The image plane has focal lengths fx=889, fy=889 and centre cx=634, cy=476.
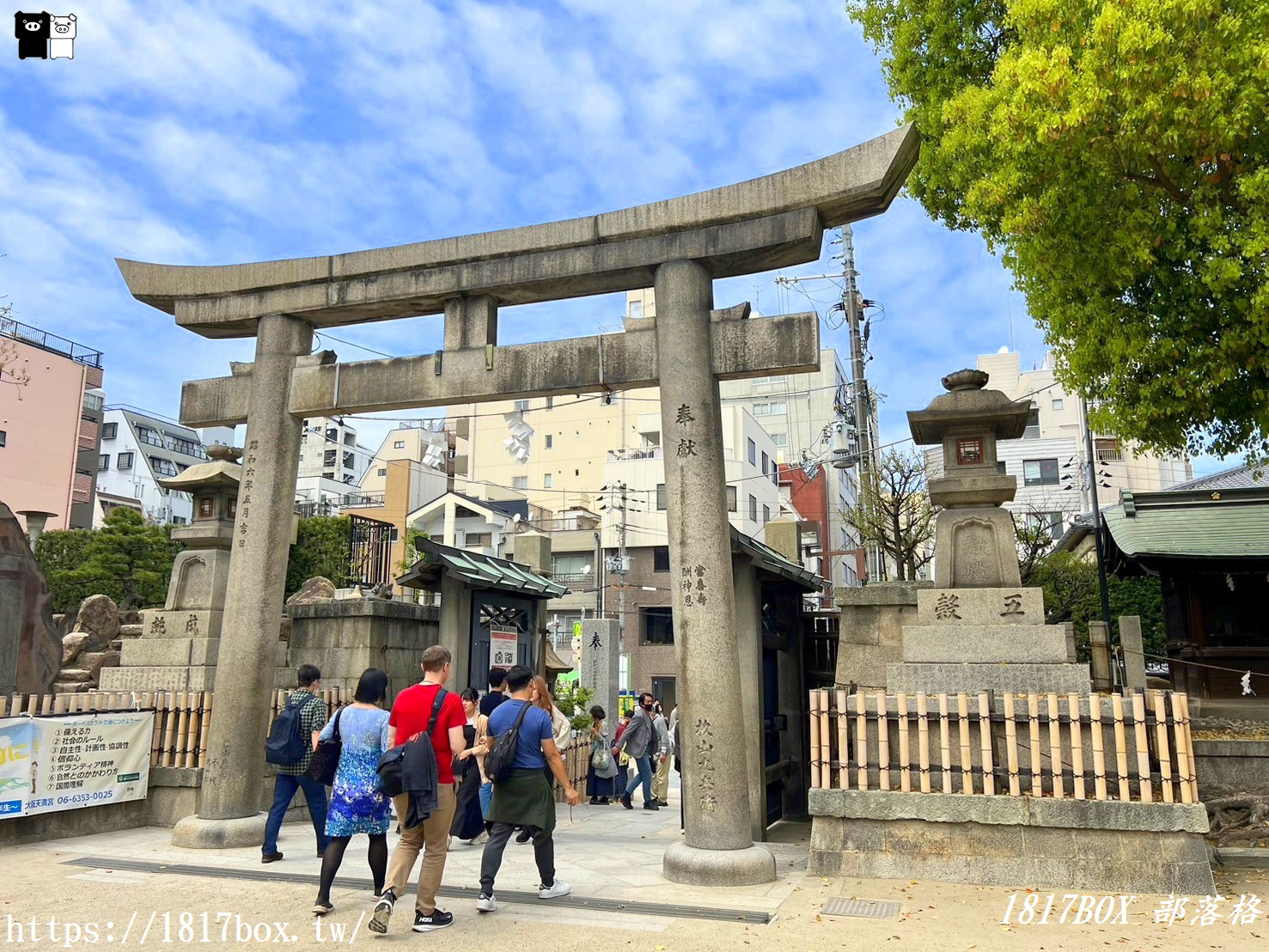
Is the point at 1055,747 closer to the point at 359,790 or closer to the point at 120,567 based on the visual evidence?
the point at 359,790

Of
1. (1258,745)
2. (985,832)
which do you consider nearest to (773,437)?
(1258,745)

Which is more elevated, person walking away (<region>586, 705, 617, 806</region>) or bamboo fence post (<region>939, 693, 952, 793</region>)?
bamboo fence post (<region>939, 693, 952, 793</region>)

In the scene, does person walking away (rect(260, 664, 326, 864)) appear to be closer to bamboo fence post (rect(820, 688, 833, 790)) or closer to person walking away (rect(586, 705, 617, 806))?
bamboo fence post (rect(820, 688, 833, 790))

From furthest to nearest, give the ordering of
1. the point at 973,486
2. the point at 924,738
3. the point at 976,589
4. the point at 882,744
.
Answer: the point at 973,486, the point at 976,589, the point at 882,744, the point at 924,738

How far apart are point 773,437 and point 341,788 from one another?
5047 centimetres

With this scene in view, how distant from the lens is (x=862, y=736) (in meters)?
7.88

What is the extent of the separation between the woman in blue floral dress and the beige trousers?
230 mm

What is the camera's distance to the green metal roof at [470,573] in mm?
12039

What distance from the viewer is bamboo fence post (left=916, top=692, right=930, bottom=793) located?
7.68 m

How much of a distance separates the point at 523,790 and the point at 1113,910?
4.49 meters

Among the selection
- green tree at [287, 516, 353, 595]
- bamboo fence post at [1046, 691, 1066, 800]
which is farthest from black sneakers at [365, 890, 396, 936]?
green tree at [287, 516, 353, 595]

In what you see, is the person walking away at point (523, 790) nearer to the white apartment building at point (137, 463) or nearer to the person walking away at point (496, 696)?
the person walking away at point (496, 696)

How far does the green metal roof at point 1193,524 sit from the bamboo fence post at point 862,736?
364 inches

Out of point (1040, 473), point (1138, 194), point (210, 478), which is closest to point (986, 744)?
point (1138, 194)
